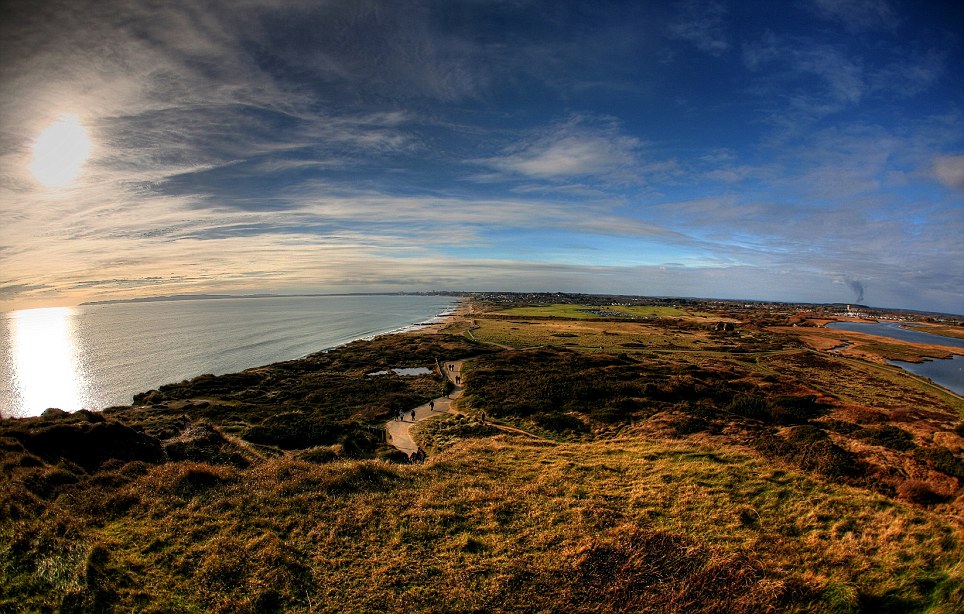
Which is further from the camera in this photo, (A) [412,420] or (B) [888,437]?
(A) [412,420]

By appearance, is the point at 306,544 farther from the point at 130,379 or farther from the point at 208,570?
the point at 130,379

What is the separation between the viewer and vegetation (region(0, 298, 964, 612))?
9586mm

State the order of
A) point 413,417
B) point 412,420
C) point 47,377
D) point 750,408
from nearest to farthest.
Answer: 1. point 750,408
2. point 412,420
3. point 413,417
4. point 47,377

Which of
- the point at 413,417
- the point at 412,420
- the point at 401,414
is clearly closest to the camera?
the point at 412,420

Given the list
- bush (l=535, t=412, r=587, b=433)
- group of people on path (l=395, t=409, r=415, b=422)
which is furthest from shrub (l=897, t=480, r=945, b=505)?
group of people on path (l=395, t=409, r=415, b=422)

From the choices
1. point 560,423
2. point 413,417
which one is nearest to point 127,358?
point 413,417

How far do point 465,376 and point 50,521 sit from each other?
147ft

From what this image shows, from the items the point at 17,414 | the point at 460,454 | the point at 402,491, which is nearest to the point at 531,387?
the point at 460,454

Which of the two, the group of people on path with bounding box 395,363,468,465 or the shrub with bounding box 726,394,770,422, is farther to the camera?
the shrub with bounding box 726,394,770,422

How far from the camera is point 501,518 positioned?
13664mm

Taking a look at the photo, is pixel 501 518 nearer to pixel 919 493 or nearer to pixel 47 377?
pixel 919 493

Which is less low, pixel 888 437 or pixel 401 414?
pixel 888 437

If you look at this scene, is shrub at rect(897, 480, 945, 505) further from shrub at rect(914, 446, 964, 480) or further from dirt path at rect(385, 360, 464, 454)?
dirt path at rect(385, 360, 464, 454)

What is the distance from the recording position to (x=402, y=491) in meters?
15.4
